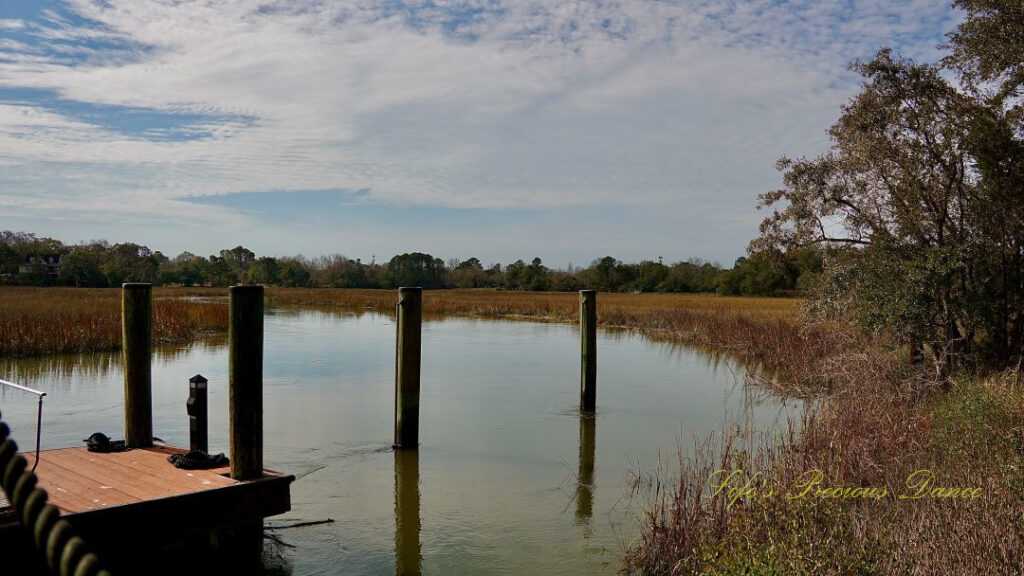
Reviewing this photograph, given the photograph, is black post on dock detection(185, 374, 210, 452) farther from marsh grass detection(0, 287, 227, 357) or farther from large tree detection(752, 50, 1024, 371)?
marsh grass detection(0, 287, 227, 357)

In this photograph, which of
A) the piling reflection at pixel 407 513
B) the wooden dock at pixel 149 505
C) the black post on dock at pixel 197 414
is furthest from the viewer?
the black post on dock at pixel 197 414

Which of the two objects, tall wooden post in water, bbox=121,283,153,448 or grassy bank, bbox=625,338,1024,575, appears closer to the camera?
grassy bank, bbox=625,338,1024,575

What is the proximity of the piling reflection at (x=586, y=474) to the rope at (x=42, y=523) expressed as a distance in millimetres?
6040

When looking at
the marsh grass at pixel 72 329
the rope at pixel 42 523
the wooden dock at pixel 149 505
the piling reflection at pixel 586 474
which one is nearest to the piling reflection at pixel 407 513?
the wooden dock at pixel 149 505

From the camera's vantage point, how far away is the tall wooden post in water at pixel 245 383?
5.71 meters

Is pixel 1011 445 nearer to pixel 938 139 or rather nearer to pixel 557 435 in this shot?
pixel 557 435

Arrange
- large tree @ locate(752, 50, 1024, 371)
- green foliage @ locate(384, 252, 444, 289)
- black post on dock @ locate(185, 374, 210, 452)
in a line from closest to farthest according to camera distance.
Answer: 1. black post on dock @ locate(185, 374, 210, 452)
2. large tree @ locate(752, 50, 1024, 371)
3. green foliage @ locate(384, 252, 444, 289)

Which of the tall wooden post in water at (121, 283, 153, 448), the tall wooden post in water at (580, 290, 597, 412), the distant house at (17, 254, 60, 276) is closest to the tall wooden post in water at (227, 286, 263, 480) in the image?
the tall wooden post in water at (121, 283, 153, 448)

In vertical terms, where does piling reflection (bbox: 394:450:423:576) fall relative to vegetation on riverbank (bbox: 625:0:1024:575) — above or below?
below

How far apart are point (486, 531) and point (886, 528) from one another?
3.43 metres

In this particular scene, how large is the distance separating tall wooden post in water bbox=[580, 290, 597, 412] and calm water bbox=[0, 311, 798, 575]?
340 millimetres

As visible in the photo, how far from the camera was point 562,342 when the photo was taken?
80.5ft

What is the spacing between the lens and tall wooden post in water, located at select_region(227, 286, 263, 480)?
5707 mm

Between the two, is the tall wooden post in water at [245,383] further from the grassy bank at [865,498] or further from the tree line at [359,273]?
the tree line at [359,273]
